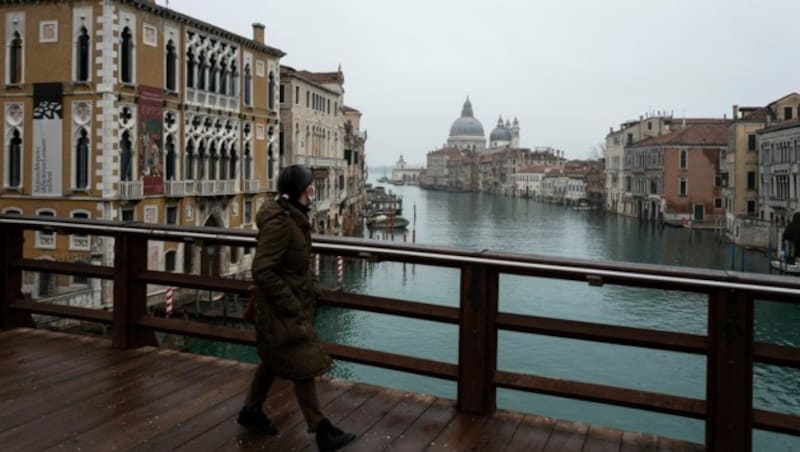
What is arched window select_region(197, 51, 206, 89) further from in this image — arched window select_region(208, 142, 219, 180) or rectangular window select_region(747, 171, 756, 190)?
rectangular window select_region(747, 171, 756, 190)

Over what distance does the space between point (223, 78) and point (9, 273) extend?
2266cm

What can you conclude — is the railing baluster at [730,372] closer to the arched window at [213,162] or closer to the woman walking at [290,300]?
the woman walking at [290,300]

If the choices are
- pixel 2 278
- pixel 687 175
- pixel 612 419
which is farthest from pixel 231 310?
pixel 687 175

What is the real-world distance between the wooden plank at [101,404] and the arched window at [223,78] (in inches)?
924

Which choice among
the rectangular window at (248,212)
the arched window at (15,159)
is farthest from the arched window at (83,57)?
the rectangular window at (248,212)

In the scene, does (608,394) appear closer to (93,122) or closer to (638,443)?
(638,443)

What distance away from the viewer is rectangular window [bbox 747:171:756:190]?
1971 inches

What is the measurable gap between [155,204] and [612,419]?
1521 centimetres

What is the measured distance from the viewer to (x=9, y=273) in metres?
5.59

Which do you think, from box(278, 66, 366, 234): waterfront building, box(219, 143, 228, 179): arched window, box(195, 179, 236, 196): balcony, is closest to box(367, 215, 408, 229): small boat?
box(278, 66, 366, 234): waterfront building

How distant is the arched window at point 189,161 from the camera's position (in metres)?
24.9


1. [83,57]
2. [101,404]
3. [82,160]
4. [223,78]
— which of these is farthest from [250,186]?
[101,404]

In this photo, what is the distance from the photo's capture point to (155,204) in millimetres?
23125

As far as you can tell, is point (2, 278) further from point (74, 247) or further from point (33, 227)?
point (74, 247)
